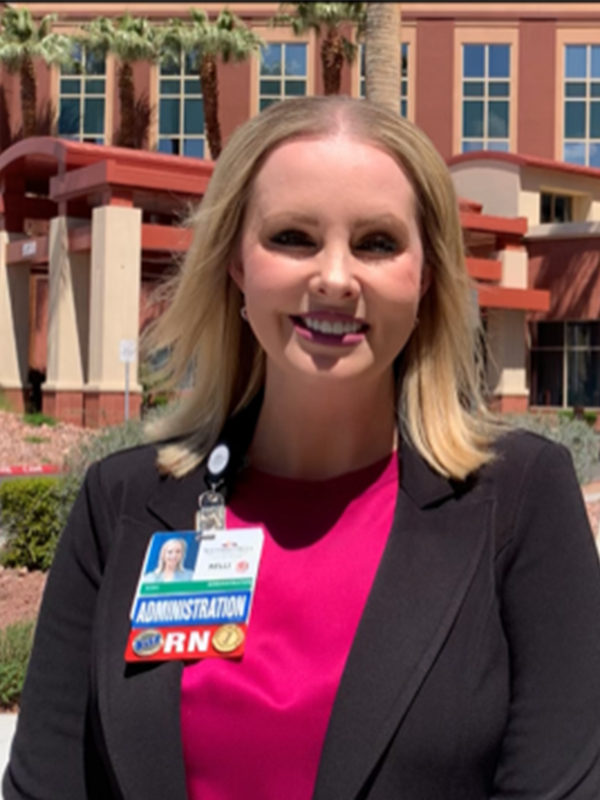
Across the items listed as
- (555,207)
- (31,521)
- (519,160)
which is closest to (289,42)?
(555,207)

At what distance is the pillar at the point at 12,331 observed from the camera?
28156mm

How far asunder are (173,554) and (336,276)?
0.52 meters

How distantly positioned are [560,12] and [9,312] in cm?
2501

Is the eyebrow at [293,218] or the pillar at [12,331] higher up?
the eyebrow at [293,218]

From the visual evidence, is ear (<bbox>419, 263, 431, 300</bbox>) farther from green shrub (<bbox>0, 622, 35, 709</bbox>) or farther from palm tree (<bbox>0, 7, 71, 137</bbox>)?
palm tree (<bbox>0, 7, 71, 137</bbox>)

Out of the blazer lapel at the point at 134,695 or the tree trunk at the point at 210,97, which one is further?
the tree trunk at the point at 210,97

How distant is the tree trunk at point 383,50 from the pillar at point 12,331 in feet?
43.7

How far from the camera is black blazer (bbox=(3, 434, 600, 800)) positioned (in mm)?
1703

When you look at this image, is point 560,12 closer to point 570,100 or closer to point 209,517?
point 570,100

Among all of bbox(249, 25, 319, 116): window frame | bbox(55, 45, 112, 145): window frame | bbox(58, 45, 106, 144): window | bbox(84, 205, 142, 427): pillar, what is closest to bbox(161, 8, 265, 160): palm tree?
bbox(249, 25, 319, 116): window frame

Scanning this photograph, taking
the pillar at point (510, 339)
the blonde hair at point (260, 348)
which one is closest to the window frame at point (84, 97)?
the pillar at point (510, 339)

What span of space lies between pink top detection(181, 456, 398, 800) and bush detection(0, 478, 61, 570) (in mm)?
8194

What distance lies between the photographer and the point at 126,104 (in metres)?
40.9

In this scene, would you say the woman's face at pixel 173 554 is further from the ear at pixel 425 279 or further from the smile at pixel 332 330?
the ear at pixel 425 279
